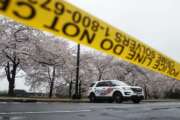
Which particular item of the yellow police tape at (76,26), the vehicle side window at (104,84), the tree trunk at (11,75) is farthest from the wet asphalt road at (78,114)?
the tree trunk at (11,75)

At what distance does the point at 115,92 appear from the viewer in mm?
29828

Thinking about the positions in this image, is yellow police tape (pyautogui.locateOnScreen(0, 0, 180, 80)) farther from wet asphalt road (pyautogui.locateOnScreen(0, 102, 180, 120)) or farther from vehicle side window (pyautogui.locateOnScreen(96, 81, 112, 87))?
vehicle side window (pyautogui.locateOnScreen(96, 81, 112, 87))

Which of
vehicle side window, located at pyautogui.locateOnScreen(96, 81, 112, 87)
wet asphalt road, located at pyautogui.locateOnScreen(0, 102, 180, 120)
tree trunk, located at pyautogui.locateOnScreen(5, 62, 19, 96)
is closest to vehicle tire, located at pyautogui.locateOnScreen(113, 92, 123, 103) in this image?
vehicle side window, located at pyautogui.locateOnScreen(96, 81, 112, 87)

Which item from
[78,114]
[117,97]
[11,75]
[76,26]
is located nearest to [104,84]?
[117,97]

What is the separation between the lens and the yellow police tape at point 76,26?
5.28 m

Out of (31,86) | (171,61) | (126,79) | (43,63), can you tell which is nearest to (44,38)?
(43,63)

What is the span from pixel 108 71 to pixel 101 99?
35859 millimetres

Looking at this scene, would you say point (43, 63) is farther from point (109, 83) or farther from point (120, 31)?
point (120, 31)

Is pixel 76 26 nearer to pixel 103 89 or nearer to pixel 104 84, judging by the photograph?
pixel 103 89

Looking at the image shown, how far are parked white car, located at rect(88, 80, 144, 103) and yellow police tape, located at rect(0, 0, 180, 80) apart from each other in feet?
70.7

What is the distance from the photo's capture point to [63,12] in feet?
18.8

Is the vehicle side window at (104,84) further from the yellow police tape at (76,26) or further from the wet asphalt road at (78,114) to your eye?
the yellow police tape at (76,26)

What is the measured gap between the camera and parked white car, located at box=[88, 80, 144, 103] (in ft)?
96.6

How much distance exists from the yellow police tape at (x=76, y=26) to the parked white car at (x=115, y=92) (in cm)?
2156
